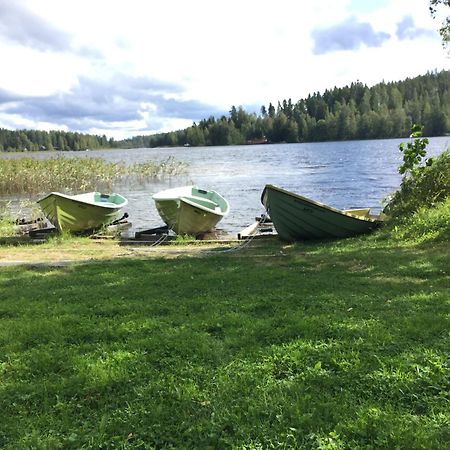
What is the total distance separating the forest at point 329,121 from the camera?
108 metres

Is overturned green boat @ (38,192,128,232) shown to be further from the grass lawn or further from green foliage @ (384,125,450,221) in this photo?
green foliage @ (384,125,450,221)

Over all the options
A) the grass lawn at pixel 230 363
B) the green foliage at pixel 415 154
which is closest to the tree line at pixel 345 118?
the green foliage at pixel 415 154

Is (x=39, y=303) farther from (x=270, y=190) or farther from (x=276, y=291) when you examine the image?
(x=270, y=190)

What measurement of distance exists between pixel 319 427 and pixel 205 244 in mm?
10052

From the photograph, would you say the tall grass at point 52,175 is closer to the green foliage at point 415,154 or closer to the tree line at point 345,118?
the green foliage at point 415,154

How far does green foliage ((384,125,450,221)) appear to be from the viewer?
41.9 feet

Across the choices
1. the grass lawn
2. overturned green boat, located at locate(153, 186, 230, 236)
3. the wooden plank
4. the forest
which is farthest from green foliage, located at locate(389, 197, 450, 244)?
the forest

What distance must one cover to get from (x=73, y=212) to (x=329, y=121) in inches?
4234

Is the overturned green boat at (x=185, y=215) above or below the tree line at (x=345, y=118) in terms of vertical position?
below

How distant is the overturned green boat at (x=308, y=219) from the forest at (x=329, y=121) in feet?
325

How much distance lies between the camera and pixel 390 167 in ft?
144

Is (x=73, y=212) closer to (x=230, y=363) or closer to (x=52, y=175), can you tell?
(x=230, y=363)

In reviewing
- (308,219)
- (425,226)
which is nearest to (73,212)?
(308,219)

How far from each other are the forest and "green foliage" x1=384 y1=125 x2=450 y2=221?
9635cm
